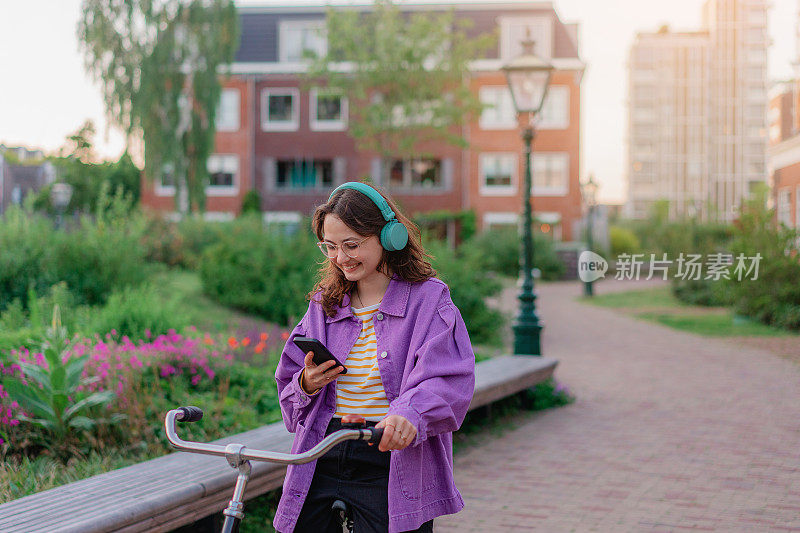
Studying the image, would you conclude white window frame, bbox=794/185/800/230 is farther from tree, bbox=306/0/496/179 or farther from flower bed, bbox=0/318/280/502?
flower bed, bbox=0/318/280/502

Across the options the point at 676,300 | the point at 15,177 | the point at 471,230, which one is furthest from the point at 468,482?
the point at 15,177

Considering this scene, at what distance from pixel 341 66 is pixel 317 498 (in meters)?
35.7

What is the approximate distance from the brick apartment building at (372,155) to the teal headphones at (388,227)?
3609 centimetres

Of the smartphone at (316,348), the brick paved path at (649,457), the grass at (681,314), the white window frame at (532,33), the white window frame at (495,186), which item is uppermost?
the white window frame at (532,33)

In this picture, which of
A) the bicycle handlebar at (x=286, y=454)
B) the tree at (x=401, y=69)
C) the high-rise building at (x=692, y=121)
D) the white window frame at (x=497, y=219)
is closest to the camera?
the bicycle handlebar at (x=286, y=454)

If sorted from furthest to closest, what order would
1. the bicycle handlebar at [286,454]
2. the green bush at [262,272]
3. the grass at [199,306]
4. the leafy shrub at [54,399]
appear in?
the green bush at [262,272] < the grass at [199,306] < the leafy shrub at [54,399] < the bicycle handlebar at [286,454]

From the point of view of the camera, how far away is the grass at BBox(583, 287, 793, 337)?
53.7 feet

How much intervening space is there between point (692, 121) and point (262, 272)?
99836 mm

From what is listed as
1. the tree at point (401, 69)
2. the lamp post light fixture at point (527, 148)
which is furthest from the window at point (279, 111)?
the lamp post light fixture at point (527, 148)

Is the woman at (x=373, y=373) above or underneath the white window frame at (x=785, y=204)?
underneath

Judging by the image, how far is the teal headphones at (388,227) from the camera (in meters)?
2.61

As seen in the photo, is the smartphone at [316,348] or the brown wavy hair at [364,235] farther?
the brown wavy hair at [364,235]

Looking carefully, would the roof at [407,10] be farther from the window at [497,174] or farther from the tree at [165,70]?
the tree at [165,70]

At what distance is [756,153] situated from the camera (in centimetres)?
10244
